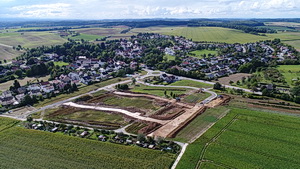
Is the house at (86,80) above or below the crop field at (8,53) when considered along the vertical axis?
below

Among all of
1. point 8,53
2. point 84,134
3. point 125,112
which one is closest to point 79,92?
point 125,112

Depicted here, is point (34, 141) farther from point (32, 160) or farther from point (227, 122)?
point (227, 122)

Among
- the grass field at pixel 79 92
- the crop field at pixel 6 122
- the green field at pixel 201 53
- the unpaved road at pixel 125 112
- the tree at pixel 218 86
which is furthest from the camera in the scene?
the green field at pixel 201 53

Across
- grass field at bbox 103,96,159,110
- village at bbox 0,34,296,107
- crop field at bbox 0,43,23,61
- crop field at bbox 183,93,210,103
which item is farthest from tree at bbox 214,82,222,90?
crop field at bbox 0,43,23,61

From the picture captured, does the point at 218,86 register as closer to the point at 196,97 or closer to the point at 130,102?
the point at 196,97

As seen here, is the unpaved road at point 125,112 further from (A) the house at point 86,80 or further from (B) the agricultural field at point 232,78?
(B) the agricultural field at point 232,78

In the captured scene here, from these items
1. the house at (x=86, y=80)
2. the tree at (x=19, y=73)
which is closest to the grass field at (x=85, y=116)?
the house at (x=86, y=80)

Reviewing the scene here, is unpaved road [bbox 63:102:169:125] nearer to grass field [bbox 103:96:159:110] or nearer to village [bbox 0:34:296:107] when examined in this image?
grass field [bbox 103:96:159:110]
